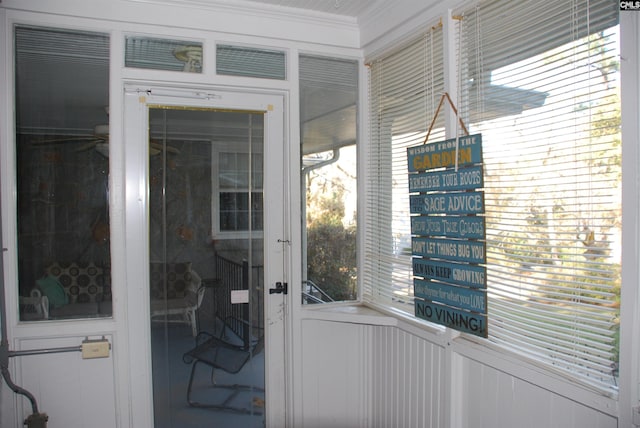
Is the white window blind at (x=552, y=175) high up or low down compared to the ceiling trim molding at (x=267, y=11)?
down

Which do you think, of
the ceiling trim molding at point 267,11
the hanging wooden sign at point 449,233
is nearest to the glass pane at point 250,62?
the ceiling trim molding at point 267,11

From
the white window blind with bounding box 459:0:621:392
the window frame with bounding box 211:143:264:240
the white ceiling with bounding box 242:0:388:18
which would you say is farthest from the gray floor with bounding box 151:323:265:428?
the white ceiling with bounding box 242:0:388:18

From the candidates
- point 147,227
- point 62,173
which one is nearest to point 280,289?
point 147,227

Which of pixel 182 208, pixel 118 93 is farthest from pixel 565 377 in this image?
pixel 118 93

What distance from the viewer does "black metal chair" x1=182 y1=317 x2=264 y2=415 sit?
2.63 metres

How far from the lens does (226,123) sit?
8.76 ft

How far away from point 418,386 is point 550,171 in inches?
53.5

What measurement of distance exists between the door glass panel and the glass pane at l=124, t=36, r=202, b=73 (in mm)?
235

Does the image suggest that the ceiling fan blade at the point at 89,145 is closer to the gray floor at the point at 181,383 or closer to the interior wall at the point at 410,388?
the gray floor at the point at 181,383

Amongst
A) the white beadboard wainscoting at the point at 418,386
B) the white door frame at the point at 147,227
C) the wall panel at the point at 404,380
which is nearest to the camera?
the white beadboard wainscoting at the point at 418,386

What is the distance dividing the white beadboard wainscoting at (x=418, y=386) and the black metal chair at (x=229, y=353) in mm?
300

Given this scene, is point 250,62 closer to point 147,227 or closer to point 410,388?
point 147,227

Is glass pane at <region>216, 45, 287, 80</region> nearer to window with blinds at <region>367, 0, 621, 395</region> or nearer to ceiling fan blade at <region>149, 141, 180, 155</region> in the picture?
ceiling fan blade at <region>149, 141, 180, 155</region>

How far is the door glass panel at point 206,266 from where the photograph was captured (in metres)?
2.55
